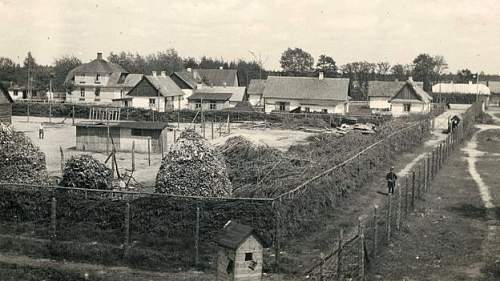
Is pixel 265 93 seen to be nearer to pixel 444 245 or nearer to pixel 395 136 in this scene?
pixel 395 136

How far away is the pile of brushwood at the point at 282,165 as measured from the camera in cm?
2073

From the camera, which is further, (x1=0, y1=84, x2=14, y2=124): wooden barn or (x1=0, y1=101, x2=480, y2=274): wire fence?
(x1=0, y1=84, x2=14, y2=124): wooden barn

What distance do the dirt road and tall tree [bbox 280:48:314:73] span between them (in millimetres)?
115313

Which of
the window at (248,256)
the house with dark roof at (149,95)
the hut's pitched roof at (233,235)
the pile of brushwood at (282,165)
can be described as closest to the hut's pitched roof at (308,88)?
the house with dark roof at (149,95)

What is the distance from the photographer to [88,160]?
792 inches

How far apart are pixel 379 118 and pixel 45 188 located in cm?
5300

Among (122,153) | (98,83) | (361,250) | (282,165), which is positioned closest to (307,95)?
(98,83)

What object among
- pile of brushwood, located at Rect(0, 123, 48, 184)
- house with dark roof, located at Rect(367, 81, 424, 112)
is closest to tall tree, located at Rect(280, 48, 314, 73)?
house with dark roof, located at Rect(367, 81, 424, 112)

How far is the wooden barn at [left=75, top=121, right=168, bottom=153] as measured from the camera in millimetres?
38906

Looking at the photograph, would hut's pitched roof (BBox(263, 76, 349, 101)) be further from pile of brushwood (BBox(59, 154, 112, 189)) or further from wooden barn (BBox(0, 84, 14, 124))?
pile of brushwood (BBox(59, 154, 112, 189))

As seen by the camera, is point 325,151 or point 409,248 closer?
point 409,248

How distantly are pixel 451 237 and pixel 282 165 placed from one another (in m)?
8.49

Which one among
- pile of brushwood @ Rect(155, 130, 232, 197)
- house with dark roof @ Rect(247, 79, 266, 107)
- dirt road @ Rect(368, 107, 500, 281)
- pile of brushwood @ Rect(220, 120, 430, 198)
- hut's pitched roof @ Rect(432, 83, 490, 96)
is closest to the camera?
dirt road @ Rect(368, 107, 500, 281)

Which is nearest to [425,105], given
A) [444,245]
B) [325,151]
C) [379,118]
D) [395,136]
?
[379,118]
